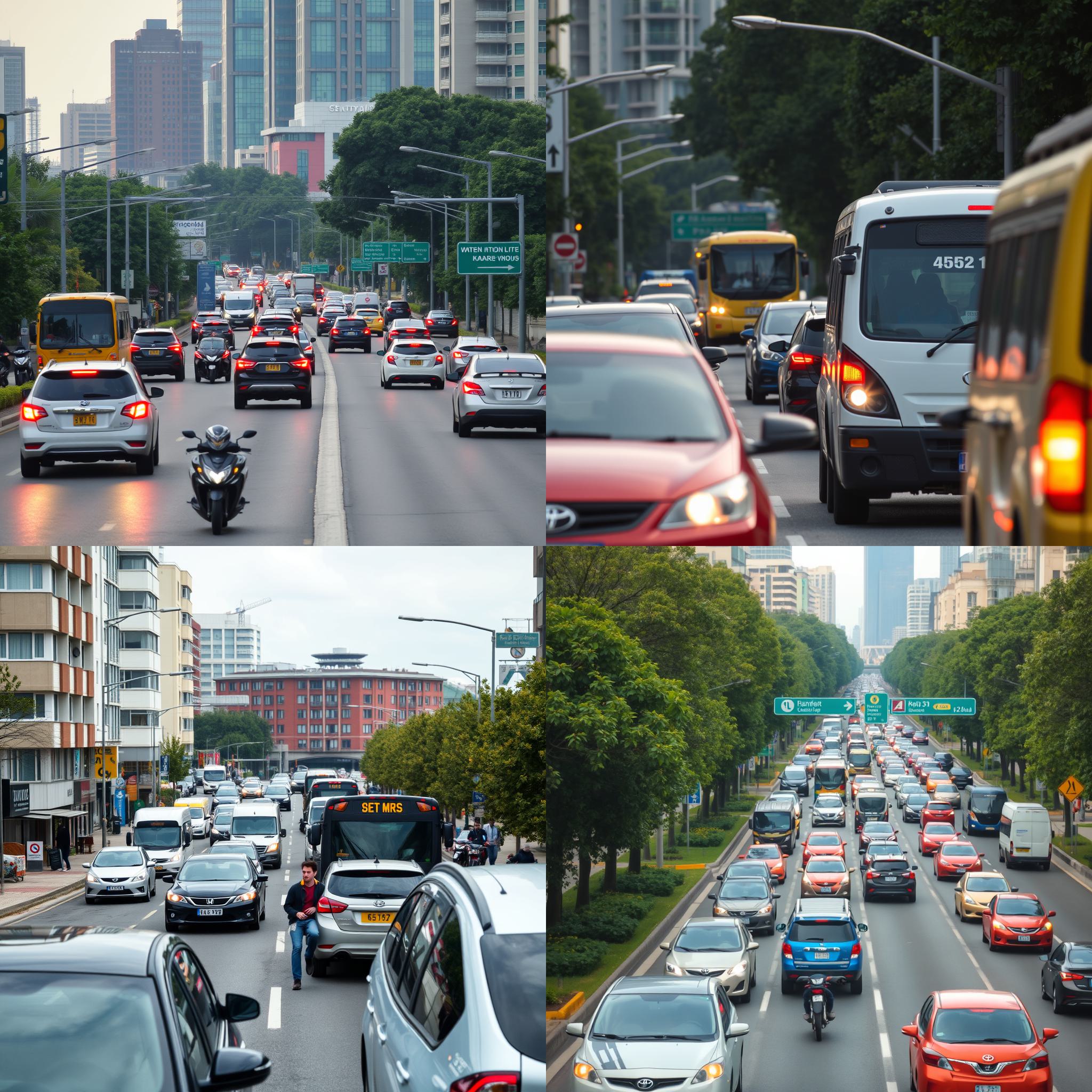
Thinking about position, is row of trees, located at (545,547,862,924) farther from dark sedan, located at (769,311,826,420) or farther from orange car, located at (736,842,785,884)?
dark sedan, located at (769,311,826,420)

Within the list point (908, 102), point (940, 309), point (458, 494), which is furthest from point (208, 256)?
point (940, 309)

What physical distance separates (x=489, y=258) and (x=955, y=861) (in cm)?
3655

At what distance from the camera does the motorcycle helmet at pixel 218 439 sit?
19.1 metres

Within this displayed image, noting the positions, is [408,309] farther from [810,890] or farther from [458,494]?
[810,890]

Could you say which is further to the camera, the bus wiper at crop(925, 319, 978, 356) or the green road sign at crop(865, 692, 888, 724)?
the green road sign at crop(865, 692, 888, 724)

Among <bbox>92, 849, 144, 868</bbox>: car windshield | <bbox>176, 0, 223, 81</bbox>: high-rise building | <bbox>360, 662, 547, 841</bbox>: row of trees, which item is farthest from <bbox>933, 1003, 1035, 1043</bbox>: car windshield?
<bbox>92, 849, 144, 868</bbox>: car windshield

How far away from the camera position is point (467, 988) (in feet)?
22.7

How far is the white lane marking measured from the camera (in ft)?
59.8

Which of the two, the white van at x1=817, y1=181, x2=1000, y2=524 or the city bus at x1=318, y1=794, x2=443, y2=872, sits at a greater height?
the white van at x1=817, y1=181, x2=1000, y2=524

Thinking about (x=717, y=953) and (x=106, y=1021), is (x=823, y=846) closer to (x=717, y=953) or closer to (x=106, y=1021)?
(x=717, y=953)

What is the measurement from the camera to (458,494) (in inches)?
843

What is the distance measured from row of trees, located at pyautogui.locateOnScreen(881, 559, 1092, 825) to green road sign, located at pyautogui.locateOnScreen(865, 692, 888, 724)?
0.50m

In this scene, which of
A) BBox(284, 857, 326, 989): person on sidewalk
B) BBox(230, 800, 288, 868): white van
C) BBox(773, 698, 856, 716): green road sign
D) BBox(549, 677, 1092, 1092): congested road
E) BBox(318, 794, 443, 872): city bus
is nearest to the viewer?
BBox(549, 677, 1092, 1092): congested road

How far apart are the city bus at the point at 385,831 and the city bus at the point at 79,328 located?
2321cm
